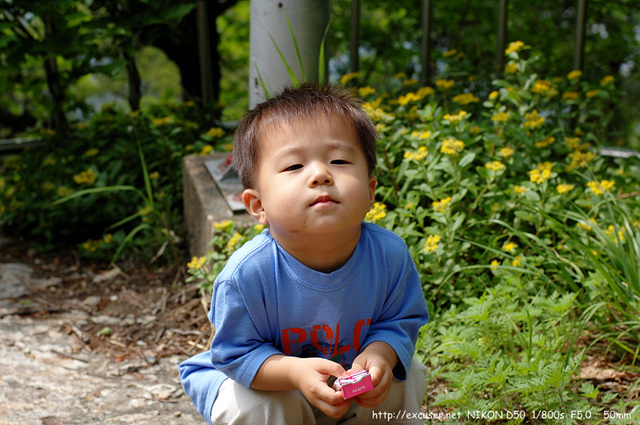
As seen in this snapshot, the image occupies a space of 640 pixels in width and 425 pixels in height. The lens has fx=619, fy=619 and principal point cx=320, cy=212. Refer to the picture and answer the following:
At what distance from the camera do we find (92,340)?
2.77 m

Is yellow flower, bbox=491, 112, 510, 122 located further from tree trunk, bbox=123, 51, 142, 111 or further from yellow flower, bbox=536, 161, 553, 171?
tree trunk, bbox=123, 51, 142, 111

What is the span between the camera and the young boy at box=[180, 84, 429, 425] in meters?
1.54

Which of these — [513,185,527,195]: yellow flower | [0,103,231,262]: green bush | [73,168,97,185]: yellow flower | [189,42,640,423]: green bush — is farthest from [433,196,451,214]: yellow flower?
[73,168,97,185]: yellow flower

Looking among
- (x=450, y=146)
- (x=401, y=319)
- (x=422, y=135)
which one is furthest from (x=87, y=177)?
(x=401, y=319)

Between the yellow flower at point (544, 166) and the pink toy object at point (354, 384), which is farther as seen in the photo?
the yellow flower at point (544, 166)

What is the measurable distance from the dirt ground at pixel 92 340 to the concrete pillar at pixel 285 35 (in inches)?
44.4

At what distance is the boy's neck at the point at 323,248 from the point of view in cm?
159

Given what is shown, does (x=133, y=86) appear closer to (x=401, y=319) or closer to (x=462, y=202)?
(x=462, y=202)

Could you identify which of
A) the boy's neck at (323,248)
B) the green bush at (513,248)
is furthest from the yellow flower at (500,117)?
the boy's neck at (323,248)

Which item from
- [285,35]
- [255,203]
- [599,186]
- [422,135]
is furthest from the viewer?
[285,35]

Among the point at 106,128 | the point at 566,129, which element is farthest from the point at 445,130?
the point at 106,128

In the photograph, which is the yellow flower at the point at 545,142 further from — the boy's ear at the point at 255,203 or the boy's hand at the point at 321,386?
the boy's hand at the point at 321,386

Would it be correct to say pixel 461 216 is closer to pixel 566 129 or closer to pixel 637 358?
pixel 637 358

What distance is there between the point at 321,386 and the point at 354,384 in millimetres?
79
